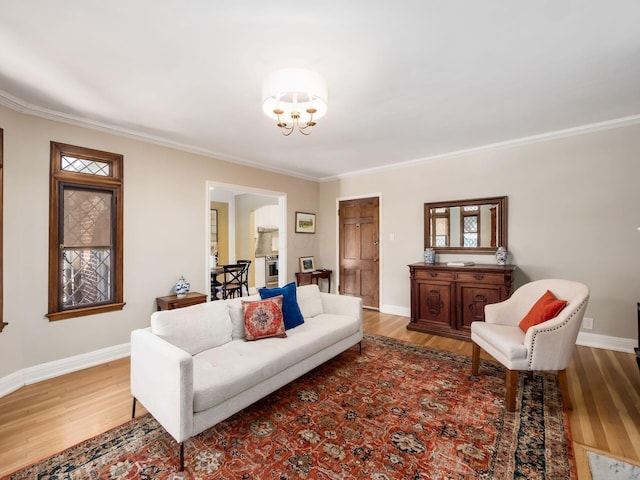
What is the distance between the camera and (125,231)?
319 cm

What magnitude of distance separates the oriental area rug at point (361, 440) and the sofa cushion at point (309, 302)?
0.76 metres

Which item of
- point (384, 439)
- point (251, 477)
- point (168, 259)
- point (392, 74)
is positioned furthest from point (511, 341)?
point (168, 259)

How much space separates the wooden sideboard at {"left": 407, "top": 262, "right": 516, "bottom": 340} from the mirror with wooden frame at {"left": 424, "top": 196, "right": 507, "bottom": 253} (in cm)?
50

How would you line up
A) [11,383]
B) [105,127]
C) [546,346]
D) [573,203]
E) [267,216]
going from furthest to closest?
[267,216] < [573,203] < [105,127] < [11,383] < [546,346]

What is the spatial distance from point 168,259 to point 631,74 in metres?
Answer: 4.76

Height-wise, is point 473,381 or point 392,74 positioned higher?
point 392,74

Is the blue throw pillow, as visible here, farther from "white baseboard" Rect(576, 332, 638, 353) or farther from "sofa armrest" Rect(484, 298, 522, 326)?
"white baseboard" Rect(576, 332, 638, 353)

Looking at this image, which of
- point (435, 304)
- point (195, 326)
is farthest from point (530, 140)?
point (195, 326)

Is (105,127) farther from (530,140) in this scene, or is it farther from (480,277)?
(530,140)

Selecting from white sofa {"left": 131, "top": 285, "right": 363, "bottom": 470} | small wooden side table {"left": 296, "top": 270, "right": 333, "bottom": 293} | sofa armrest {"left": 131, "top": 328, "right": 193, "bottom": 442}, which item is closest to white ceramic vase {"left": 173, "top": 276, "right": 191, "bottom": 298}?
white sofa {"left": 131, "top": 285, "right": 363, "bottom": 470}

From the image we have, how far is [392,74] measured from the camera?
2170 millimetres

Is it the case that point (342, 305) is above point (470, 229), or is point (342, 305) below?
below

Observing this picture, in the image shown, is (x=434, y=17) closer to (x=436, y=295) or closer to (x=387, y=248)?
(x=436, y=295)

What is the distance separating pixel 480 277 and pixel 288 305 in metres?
2.41
